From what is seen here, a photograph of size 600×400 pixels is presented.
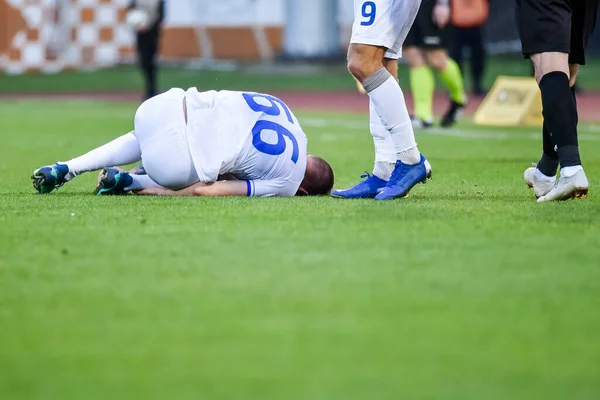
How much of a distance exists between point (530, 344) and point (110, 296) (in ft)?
3.24

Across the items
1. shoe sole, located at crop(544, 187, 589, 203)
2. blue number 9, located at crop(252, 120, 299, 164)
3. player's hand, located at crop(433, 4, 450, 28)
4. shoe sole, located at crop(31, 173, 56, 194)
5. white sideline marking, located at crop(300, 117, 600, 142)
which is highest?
blue number 9, located at crop(252, 120, 299, 164)

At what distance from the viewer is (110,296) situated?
288cm

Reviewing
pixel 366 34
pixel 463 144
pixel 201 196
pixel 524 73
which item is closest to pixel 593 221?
pixel 366 34

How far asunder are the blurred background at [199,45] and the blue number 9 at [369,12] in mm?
13074

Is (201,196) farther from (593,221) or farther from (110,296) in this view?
(110,296)

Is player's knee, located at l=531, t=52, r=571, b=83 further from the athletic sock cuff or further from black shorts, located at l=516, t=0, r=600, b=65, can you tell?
the athletic sock cuff

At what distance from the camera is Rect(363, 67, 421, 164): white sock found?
15.8 ft

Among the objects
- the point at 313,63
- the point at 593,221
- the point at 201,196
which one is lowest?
the point at 313,63

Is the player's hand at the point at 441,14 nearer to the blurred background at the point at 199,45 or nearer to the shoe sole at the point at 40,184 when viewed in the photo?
the shoe sole at the point at 40,184

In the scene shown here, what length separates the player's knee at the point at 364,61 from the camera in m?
4.79

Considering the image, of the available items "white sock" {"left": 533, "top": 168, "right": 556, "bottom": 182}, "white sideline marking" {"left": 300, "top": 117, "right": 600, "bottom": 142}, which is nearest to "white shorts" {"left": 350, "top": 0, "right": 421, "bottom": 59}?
"white sock" {"left": 533, "top": 168, "right": 556, "bottom": 182}

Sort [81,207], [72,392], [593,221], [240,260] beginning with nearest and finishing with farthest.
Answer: [72,392]
[240,260]
[593,221]
[81,207]

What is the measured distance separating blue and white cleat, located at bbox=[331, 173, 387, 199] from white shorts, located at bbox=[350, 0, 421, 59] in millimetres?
548

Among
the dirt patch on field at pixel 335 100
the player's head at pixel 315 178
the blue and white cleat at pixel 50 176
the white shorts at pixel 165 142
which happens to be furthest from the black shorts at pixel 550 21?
the dirt patch on field at pixel 335 100
